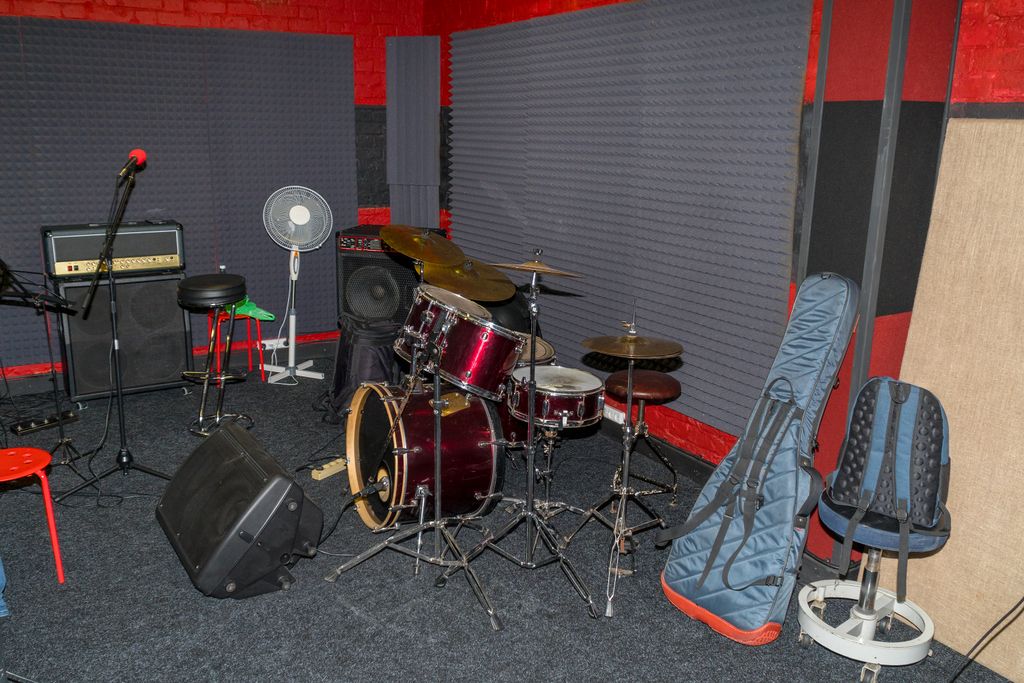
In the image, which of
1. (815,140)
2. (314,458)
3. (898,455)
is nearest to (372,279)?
(314,458)

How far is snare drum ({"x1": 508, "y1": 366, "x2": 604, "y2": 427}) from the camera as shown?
368 centimetres

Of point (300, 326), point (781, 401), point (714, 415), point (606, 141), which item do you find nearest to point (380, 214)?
point (300, 326)

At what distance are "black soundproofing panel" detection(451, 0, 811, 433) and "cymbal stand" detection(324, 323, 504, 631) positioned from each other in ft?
5.01

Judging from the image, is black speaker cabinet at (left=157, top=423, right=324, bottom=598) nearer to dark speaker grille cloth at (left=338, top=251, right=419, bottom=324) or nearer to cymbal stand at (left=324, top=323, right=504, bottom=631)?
cymbal stand at (left=324, top=323, right=504, bottom=631)

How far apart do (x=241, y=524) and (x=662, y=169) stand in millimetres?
2695

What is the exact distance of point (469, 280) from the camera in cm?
350

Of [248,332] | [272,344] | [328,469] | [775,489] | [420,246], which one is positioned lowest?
[328,469]

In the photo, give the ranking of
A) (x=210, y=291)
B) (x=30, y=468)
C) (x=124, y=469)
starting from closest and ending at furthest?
(x=30, y=468) → (x=124, y=469) → (x=210, y=291)

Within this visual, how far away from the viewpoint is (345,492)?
4.25m

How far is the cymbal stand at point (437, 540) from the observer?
334 cm

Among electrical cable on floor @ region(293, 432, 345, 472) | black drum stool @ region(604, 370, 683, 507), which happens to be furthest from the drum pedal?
black drum stool @ region(604, 370, 683, 507)

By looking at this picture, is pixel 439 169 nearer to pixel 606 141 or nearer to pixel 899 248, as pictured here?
pixel 606 141

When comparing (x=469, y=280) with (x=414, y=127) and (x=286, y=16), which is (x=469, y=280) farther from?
(x=286, y=16)

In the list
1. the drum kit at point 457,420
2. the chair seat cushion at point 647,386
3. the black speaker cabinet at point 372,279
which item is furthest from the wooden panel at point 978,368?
the black speaker cabinet at point 372,279
